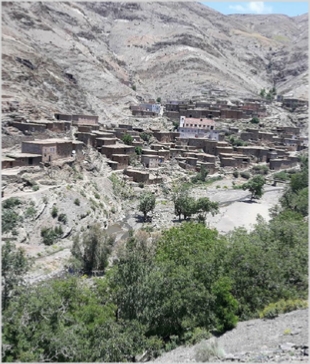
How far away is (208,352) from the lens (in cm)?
1282

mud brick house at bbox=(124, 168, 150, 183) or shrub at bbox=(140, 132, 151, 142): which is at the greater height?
shrub at bbox=(140, 132, 151, 142)

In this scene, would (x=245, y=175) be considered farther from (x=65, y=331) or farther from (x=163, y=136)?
(x=65, y=331)

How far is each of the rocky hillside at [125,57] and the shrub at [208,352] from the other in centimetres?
3651

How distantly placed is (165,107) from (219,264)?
2137 inches

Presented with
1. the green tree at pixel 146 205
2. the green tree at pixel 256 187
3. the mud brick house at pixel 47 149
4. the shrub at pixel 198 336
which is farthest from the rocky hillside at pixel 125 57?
the shrub at pixel 198 336

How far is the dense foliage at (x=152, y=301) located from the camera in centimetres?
1387

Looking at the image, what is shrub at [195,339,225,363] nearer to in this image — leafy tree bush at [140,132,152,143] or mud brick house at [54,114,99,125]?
mud brick house at [54,114,99,125]

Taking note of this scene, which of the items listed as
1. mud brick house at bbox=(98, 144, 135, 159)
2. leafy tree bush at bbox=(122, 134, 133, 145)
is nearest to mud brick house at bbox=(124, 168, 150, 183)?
mud brick house at bbox=(98, 144, 135, 159)

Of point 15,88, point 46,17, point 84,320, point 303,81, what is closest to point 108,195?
point 15,88

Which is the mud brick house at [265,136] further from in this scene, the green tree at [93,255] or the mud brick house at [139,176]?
the green tree at [93,255]

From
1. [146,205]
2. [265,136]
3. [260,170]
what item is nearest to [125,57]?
[265,136]

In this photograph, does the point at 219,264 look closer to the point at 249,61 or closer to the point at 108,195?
the point at 108,195

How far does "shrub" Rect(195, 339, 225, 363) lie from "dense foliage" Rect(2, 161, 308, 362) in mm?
1385

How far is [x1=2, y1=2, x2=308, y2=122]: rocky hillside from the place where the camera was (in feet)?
186
